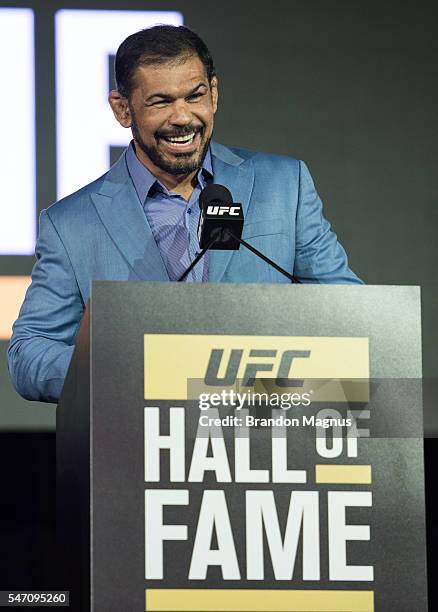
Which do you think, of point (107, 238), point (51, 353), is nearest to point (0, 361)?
point (107, 238)

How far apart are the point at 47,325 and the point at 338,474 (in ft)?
3.56

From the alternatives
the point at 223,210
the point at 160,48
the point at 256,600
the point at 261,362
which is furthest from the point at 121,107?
the point at 256,600

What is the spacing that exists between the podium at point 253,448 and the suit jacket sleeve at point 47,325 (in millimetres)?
625

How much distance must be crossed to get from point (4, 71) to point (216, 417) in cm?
246

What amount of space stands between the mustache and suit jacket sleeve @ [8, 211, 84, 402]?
308mm

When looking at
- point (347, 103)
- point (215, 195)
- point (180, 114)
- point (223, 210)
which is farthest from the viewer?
point (347, 103)

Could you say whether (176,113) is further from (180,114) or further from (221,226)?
(221,226)

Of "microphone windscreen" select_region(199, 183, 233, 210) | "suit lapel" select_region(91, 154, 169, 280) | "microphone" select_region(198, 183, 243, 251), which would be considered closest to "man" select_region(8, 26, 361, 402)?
"suit lapel" select_region(91, 154, 169, 280)

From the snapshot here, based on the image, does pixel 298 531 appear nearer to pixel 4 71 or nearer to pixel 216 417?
pixel 216 417

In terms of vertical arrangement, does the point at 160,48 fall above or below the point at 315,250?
above

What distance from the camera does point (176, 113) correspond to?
2904 millimetres

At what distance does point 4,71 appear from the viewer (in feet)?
13.1

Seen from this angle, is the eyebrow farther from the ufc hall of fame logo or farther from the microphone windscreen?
the ufc hall of fame logo

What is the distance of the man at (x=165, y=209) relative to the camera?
280cm
